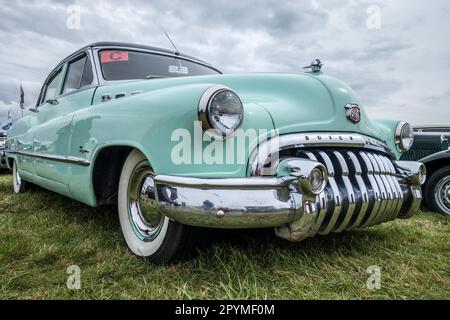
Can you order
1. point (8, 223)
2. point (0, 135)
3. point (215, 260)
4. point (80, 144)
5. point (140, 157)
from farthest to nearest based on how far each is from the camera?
point (0, 135), point (8, 223), point (80, 144), point (140, 157), point (215, 260)

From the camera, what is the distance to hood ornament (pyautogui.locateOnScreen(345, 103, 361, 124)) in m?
2.28

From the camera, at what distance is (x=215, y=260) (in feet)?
6.59

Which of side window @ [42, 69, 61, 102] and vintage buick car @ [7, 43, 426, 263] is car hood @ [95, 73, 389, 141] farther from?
side window @ [42, 69, 61, 102]

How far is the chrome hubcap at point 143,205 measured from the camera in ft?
6.90

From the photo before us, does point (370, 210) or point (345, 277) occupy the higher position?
point (370, 210)

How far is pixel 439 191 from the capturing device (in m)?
4.00

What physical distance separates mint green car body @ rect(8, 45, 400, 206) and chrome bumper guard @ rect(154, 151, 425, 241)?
0.10 meters

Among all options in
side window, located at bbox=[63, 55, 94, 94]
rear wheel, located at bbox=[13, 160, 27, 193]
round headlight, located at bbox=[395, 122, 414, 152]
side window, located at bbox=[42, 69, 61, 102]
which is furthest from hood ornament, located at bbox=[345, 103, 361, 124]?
rear wheel, located at bbox=[13, 160, 27, 193]

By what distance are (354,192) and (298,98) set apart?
65 cm

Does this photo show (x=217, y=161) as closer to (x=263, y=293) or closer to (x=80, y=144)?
(x=263, y=293)

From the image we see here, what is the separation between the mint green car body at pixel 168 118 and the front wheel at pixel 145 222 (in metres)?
0.19

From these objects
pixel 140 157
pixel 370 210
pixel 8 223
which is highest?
pixel 140 157

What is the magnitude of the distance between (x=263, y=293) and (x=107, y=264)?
35.3 inches
